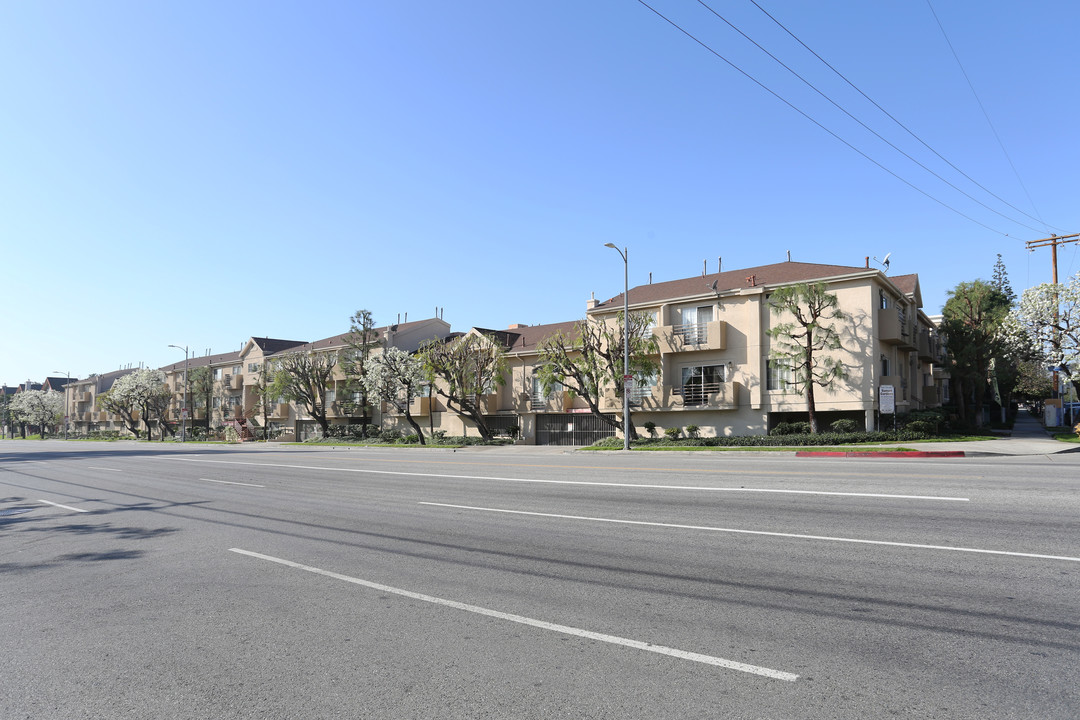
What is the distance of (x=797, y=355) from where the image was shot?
104 ft

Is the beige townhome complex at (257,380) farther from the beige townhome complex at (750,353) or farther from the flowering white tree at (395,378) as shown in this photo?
the beige townhome complex at (750,353)

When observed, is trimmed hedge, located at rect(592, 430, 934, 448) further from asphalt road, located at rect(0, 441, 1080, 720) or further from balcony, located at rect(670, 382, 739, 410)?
asphalt road, located at rect(0, 441, 1080, 720)

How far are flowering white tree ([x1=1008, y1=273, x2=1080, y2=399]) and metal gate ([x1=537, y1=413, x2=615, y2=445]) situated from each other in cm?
2193

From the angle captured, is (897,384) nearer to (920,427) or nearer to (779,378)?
(920,427)

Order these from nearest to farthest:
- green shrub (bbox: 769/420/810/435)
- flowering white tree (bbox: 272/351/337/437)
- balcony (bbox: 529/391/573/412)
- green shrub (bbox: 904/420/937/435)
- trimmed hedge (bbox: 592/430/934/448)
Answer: trimmed hedge (bbox: 592/430/934/448) → green shrub (bbox: 904/420/937/435) → green shrub (bbox: 769/420/810/435) → balcony (bbox: 529/391/573/412) → flowering white tree (bbox: 272/351/337/437)

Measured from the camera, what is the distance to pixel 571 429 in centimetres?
4262

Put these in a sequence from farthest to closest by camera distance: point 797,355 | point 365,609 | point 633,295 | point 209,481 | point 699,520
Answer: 1. point 633,295
2. point 797,355
3. point 209,481
4. point 699,520
5. point 365,609

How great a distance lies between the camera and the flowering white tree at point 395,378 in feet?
153

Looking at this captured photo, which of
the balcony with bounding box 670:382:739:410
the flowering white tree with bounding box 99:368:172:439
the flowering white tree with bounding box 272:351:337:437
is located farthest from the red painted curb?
the flowering white tree with bounding box 99:368:172:439

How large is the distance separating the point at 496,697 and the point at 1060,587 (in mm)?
5320

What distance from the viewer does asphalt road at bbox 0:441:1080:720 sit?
418 centimetres

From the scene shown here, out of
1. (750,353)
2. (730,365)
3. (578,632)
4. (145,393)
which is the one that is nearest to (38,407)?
(145,393)

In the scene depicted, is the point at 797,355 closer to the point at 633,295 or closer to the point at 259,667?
the point at 633,295

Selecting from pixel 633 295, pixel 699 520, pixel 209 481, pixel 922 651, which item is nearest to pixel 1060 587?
pixel 922 651
